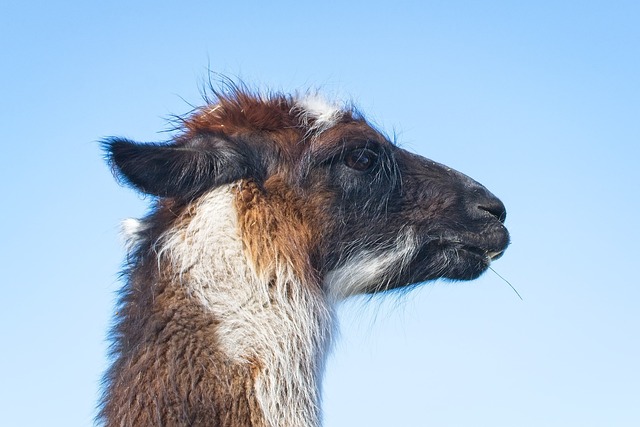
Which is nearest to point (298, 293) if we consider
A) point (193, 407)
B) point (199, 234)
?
point (199, 234)

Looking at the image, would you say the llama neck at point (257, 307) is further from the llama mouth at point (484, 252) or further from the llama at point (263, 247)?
the llama mouth at point (484, 252)

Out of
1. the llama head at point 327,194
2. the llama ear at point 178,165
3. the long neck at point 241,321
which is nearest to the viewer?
the long neck at point 241,321

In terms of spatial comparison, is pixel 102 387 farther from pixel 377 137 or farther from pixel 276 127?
pixel 377 137

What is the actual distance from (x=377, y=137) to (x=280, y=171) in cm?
67

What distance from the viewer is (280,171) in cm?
477

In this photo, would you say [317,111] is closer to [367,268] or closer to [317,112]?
[317,112]

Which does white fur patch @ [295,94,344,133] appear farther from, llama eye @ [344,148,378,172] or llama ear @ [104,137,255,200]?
llama ear @ [104,137,255,200]

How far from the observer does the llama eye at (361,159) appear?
498 centimetres

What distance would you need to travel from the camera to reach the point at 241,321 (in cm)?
419

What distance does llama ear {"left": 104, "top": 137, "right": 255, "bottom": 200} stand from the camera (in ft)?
14.1

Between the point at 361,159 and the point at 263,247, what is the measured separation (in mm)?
856

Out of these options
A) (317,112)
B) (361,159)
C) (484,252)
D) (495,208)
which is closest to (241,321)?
(361,159)

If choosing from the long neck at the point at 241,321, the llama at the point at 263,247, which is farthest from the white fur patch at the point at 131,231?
the long neck at the point at 241,321

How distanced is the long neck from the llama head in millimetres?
75
